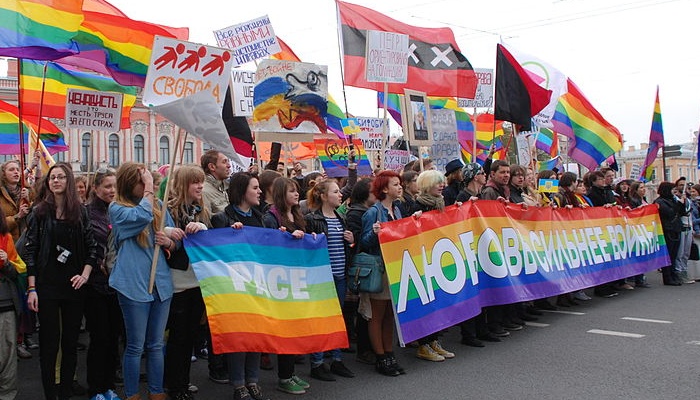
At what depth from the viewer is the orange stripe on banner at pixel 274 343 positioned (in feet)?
16.6

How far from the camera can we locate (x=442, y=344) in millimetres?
7332

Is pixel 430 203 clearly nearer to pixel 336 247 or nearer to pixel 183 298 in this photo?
pixel 336 247

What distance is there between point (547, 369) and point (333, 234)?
2.27m

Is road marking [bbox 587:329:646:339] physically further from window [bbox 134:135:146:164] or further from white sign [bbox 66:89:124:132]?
window [bbox 134:135:146:164]

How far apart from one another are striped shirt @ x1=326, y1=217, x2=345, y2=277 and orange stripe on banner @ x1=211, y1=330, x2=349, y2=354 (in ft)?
2.13

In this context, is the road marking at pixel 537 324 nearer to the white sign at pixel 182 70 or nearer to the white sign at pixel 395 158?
the white sign at pixel 182 70

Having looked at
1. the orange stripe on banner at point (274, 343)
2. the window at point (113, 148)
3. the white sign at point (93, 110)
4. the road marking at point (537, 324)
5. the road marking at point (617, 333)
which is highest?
the window at point (113, 148)

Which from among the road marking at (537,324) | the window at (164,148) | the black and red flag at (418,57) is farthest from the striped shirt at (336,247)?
the window at (164,148)

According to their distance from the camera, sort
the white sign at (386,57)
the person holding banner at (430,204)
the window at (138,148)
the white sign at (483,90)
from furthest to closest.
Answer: the window at (138,148)
the white sign at (483,90)
the white sign at (386,57)
the person holding banner at (430,204)

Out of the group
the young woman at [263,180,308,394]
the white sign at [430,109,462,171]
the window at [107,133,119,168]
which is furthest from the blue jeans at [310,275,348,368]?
the window at [107,133,119,168]

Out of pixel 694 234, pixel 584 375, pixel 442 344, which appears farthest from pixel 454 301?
pixel 694 234

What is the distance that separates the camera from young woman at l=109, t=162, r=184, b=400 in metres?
4.82

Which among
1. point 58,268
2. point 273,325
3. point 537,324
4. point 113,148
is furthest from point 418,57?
point 113,148

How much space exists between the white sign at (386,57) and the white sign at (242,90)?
1.69 meters
